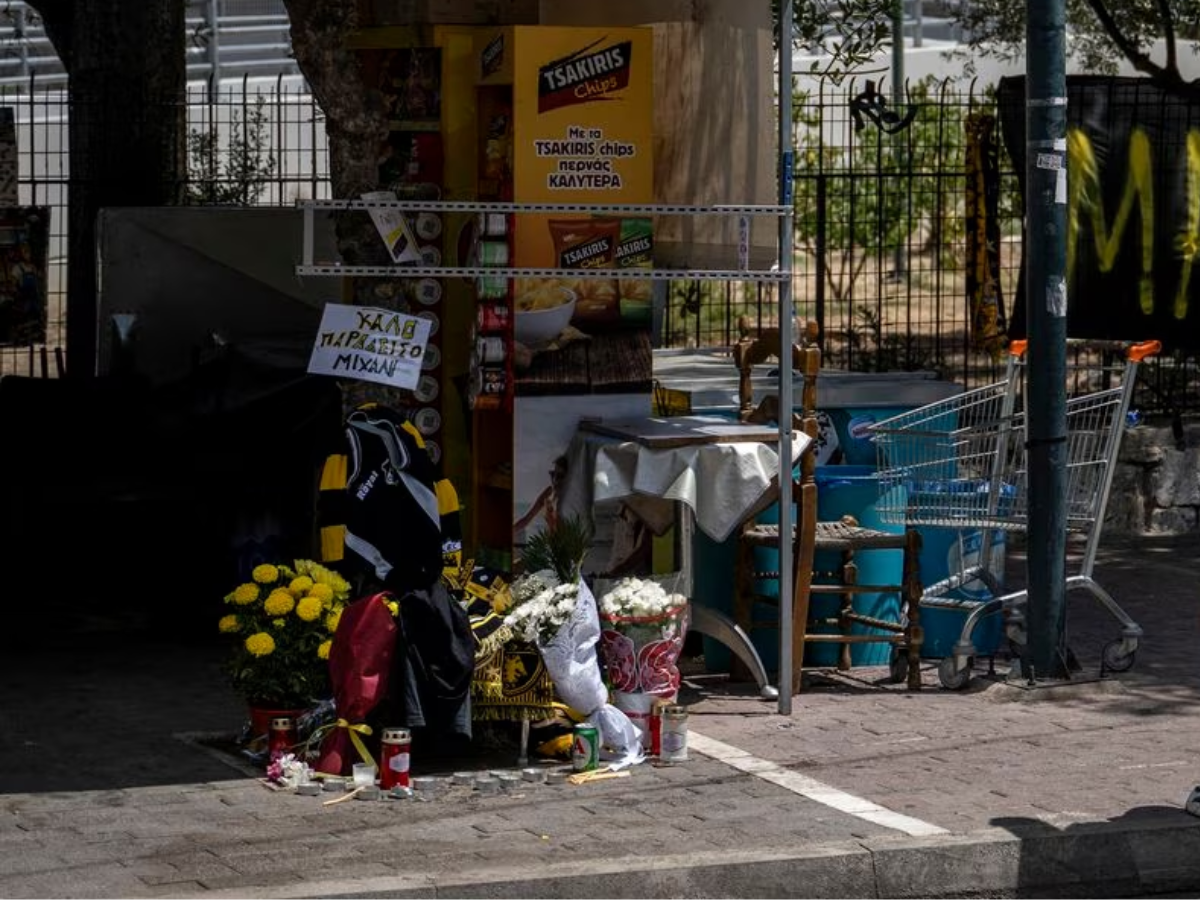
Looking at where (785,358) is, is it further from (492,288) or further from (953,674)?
(953,674)

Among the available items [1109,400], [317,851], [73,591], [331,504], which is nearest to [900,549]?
[1109,400]

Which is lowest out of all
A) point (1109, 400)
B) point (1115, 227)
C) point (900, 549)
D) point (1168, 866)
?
point (1168, 866)

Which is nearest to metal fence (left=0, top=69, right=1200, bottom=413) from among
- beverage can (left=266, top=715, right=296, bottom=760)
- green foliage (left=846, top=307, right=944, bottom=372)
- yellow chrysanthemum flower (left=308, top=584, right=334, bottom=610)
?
green foliage (left=846, top=307, right=944, bottom=372)

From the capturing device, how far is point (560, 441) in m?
8.89

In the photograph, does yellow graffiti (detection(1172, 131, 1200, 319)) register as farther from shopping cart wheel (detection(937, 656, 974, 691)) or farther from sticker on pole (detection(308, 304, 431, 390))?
sticker on pole (detection(308, 304, 431, 390))

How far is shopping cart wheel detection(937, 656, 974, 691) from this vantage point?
29.0 ft

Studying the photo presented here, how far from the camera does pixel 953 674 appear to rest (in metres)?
8.85

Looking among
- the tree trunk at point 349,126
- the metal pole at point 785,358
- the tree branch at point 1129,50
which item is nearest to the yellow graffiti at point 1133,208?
the tree branch at point 1129,50

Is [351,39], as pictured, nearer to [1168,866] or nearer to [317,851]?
[317,851]

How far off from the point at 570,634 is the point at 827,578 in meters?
2.01

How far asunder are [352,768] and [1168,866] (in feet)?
8.98

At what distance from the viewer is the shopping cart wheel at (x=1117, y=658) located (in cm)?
912

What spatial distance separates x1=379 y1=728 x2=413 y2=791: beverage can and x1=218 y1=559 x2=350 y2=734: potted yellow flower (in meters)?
0.54

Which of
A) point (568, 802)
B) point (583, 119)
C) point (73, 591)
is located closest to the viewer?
point (568, 802)
